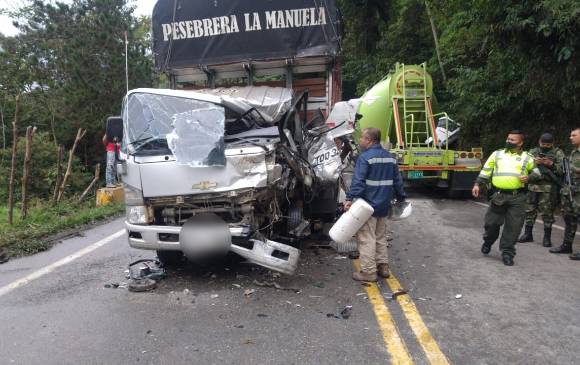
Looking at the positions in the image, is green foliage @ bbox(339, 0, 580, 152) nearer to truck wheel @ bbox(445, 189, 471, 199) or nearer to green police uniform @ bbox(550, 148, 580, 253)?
green police uniform @ bbox(550, 148, 580, 253)

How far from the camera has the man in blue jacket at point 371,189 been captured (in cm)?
482

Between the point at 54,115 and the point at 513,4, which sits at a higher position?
the point at 513,4

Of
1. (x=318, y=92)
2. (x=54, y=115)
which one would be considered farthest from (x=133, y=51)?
(x=318, y=92)

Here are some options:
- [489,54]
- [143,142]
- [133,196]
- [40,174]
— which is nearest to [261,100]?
[143,142]

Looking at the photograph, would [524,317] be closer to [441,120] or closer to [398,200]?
[398,200]

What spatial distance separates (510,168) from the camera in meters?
5.61

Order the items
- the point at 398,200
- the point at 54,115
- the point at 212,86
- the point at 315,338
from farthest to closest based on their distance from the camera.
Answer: the point at 54,115 < the point at 212,86 < the point at 398,200 < the point at 315,338

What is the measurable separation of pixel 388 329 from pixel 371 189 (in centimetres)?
160

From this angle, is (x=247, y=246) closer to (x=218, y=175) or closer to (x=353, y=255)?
(x=218, y=175)

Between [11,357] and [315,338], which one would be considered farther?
[315,338]

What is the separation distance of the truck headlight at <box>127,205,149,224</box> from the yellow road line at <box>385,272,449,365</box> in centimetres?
262

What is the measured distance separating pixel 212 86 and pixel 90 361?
236 inches

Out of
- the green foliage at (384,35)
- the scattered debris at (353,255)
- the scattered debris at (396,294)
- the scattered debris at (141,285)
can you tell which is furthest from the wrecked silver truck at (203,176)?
the green foliage at (384,35)

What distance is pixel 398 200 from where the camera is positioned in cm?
521
